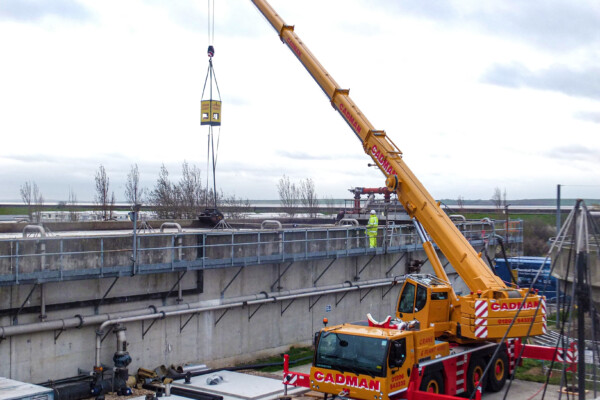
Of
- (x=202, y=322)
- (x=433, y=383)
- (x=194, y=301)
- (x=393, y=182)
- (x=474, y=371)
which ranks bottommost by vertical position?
(x=474, y=371)

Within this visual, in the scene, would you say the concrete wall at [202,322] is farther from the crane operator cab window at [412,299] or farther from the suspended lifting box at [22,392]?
the crane operator cab window at [412,299]

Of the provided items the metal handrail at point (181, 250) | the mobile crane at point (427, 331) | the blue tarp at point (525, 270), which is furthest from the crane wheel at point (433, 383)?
the blue tarp at point (525, 270)

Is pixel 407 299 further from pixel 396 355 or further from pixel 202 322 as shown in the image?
pixel 202 322

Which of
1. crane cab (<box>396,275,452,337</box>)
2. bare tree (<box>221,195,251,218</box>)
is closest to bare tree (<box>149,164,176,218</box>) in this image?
bare tree (<box>221,195,251,218</box>)

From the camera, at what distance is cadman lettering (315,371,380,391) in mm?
12516

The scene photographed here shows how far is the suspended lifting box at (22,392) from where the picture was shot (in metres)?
11.7

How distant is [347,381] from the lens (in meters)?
12.9

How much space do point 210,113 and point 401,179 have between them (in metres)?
6.75

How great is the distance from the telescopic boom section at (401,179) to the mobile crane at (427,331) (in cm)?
3

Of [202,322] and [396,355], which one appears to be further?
[202,322]

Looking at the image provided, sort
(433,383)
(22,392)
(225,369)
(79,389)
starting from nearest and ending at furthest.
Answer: (22,392), (433,383), (79,389), (225,369)

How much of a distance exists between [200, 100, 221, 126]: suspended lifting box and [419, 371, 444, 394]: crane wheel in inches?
429

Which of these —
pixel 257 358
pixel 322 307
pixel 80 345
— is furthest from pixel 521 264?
pixel 80 345

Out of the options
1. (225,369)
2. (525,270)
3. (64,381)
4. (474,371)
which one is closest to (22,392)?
(64,381)
